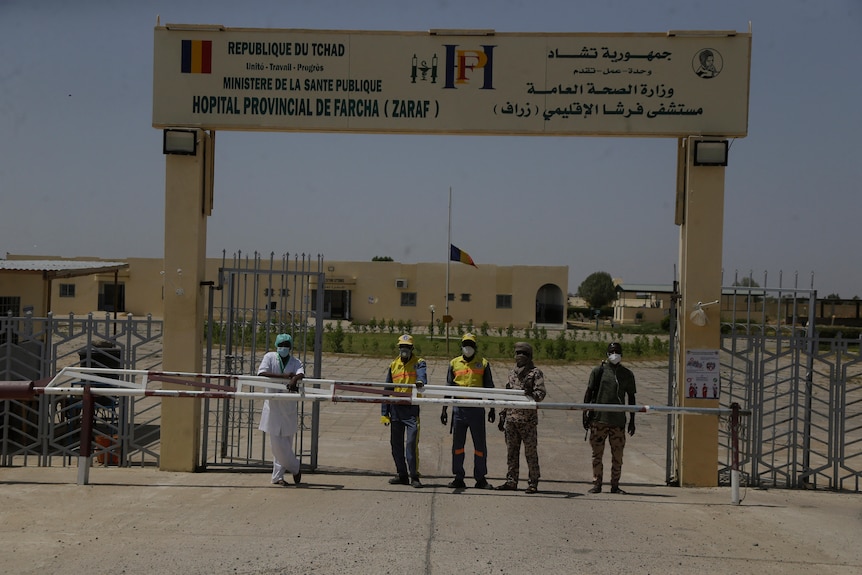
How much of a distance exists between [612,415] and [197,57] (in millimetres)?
6357

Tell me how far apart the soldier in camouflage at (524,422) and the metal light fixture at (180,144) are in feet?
14.5

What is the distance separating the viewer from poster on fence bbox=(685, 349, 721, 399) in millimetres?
9078

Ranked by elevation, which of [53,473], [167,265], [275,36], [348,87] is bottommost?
[53,473]

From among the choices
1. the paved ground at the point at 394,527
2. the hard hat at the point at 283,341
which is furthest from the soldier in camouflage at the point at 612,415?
the hard hat at the point at 283,341

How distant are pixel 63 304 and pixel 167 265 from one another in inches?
1568

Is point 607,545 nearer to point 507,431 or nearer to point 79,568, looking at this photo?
point 507,431

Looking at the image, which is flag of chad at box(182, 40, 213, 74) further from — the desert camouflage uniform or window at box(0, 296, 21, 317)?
window at box(0, 296, 21, 317)

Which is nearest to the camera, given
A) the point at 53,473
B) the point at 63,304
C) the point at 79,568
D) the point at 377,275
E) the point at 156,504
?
the point at 79,568

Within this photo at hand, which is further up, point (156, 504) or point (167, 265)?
point (167, 265)

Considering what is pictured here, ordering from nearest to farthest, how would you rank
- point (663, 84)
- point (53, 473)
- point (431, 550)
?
point (431, 550)
point (53, 473)
point (663, 84)

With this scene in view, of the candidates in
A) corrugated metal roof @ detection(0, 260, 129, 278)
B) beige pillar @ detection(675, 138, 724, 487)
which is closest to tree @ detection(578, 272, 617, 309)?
corrugated metal roof @ detection(0, 260, 129, 278)

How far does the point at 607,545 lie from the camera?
6.22 m

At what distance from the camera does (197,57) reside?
9.39 m

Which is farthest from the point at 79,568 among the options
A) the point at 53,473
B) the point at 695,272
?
the point at 695,272
